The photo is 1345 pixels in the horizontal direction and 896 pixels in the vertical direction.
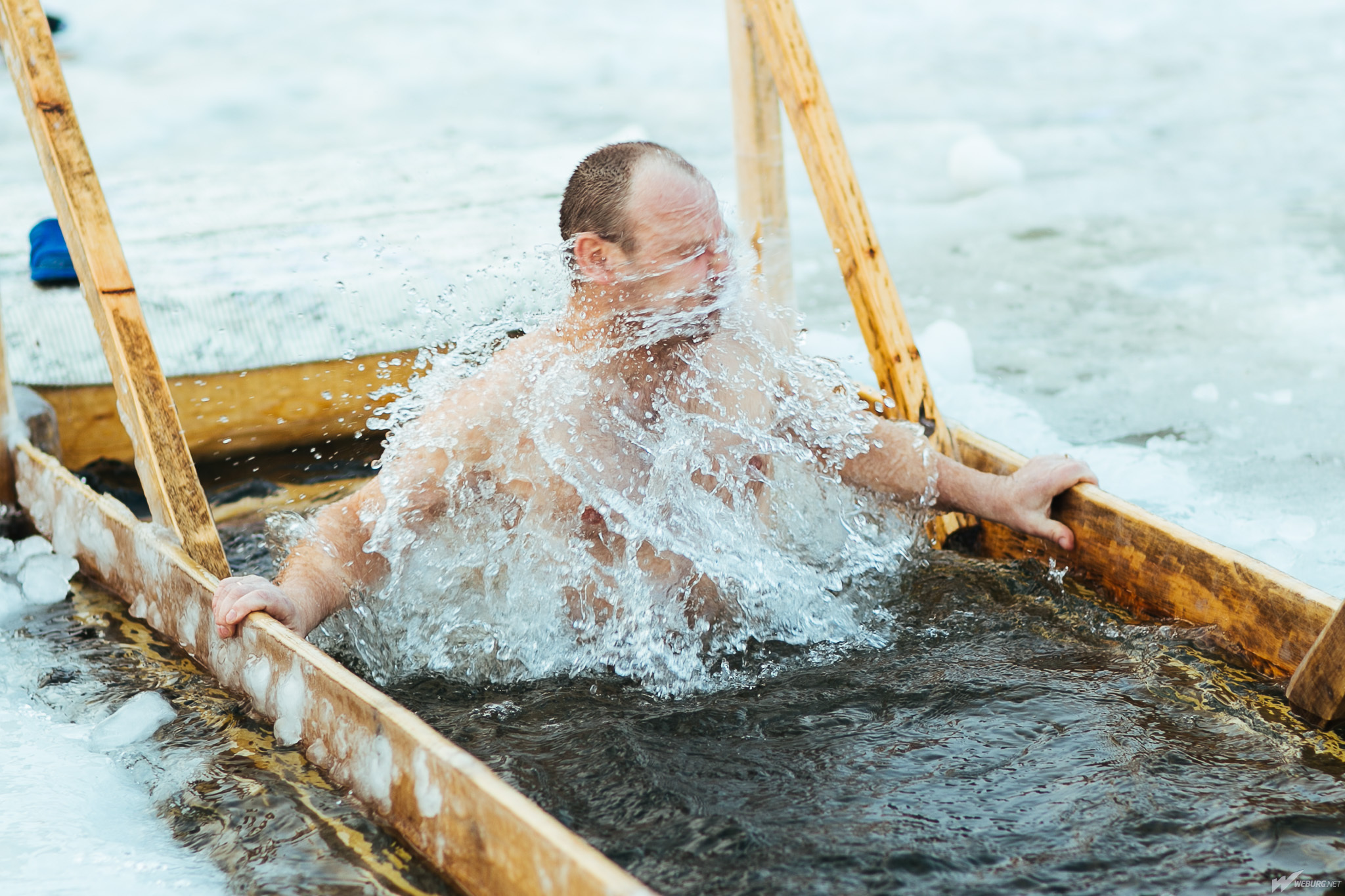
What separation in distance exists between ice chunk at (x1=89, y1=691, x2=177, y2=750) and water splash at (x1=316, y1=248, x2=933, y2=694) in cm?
29

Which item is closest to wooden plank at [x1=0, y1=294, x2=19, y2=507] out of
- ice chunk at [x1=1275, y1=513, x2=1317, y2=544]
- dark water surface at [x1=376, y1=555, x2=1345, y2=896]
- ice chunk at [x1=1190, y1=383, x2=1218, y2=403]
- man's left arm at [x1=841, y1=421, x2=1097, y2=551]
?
dark water surface at [x1=376, y1=555, x2=1345, y2=896]

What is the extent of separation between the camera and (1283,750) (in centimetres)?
172

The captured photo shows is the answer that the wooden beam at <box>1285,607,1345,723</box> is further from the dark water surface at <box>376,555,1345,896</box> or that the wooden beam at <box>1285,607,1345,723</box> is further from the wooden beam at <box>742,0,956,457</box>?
the wooden beam at <box>742,0,956,457</box>

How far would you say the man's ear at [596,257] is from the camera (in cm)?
215

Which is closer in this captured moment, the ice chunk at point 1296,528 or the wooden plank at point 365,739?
the wooden plank at point 365,739

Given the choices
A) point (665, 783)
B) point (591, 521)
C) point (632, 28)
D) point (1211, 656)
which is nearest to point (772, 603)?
point (591, 521)

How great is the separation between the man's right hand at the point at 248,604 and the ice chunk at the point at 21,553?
3.31 ft

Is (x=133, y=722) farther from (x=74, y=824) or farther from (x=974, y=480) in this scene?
(x=974, y=480)

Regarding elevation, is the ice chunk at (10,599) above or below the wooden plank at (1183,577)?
above

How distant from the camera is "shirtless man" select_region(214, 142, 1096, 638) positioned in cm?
213

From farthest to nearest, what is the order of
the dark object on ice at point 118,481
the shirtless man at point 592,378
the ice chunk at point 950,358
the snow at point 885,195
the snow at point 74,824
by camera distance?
1. the ice chunk at point 950,358
2. the snow at point 885,195
3. the dark object on ice at point 118,481
4. the shirtless man at point 592,378
5. the snow at point 74,824

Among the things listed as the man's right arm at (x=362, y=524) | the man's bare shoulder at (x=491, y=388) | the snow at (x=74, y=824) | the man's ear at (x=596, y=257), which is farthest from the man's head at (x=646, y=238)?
the snow at (x=74, y=824)

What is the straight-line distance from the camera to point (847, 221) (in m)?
2.72

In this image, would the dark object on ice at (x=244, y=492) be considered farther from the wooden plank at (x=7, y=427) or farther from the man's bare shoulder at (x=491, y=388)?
the man's bare shoulder at (x=491, y=388)
